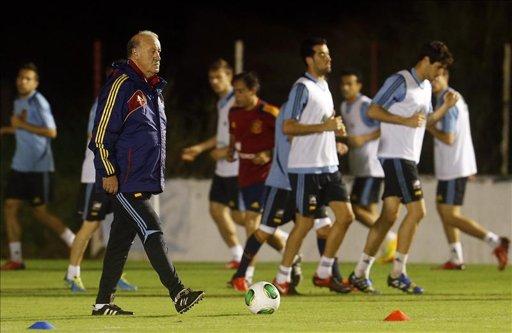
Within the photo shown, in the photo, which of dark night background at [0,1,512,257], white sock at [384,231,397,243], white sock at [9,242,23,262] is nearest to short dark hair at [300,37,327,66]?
white sock at [384,231,397,243]

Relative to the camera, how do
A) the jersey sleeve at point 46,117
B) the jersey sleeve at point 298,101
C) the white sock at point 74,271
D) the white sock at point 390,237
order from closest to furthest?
1. the jersey sleeve at point 298,101
2. the white sock at point 74,271
3. the jersey sleeve at point 46,117
4. the white sock at point 390,237

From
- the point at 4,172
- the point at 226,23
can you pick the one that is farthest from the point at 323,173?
the point at 226,23

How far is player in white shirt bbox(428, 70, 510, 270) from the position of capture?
1850 centimetres

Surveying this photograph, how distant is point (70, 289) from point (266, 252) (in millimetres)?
5280

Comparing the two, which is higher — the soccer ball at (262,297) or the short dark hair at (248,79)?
the short dark hair at (248,79)

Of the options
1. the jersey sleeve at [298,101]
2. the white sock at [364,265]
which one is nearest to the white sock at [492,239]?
the white sock at [364,265]

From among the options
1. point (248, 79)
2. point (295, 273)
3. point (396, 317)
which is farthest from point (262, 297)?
point (248, 79)

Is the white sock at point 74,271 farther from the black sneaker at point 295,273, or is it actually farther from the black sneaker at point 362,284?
the black sneaker at point 362,284

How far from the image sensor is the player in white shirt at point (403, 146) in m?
15.3

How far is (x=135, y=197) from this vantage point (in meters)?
12.6

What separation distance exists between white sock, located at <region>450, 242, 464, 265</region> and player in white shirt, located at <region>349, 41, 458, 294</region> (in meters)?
3.63

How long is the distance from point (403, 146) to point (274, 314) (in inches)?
116

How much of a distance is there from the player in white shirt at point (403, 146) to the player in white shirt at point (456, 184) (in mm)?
2969

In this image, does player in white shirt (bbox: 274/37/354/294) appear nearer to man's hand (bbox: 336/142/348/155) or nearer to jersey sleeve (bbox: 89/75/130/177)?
man's hand (bbox: 336/142/348/155)
